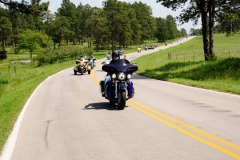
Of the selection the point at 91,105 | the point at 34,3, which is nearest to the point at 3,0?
the point at 34,3

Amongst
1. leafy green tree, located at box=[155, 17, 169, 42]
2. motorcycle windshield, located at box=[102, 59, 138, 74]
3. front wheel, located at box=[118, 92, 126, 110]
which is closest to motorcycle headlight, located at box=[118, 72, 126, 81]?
motorcycle windshield, located at box=[102, 59, 138, 74]

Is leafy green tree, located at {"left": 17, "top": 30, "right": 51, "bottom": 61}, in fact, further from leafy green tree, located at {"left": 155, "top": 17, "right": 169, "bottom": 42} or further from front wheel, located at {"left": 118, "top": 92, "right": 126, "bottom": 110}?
leafy green tree, located at {"left": 155, "top": 17, "right": 169, "bottom": 42}

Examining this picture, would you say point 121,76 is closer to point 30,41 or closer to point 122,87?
point 122,87

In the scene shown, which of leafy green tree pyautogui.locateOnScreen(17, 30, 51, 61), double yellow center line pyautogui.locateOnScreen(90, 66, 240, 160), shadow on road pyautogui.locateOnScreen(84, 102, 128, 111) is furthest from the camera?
leafy green tree pyautogui.locateOnScreen(17, 30, 51, 61)

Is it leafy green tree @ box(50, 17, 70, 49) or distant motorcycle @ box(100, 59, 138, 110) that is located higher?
leafy green tree @ box(50, 17, 70, 49)

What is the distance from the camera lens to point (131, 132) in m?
6.68

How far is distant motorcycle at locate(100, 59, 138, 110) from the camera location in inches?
372

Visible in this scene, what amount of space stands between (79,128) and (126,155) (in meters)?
2.47

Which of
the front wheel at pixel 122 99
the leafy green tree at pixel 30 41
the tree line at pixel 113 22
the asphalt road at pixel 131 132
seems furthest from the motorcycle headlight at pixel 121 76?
the leafy green tree at pixel 30 41

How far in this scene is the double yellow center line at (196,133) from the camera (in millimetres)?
5086

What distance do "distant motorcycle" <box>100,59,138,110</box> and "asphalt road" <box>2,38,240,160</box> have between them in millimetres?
398

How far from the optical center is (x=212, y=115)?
8.11 metres

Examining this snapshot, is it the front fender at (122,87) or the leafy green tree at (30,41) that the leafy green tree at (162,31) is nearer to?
the leafy green tree at (30,41)

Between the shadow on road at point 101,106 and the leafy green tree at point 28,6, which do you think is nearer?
A: the shadow on road at point 101,106
